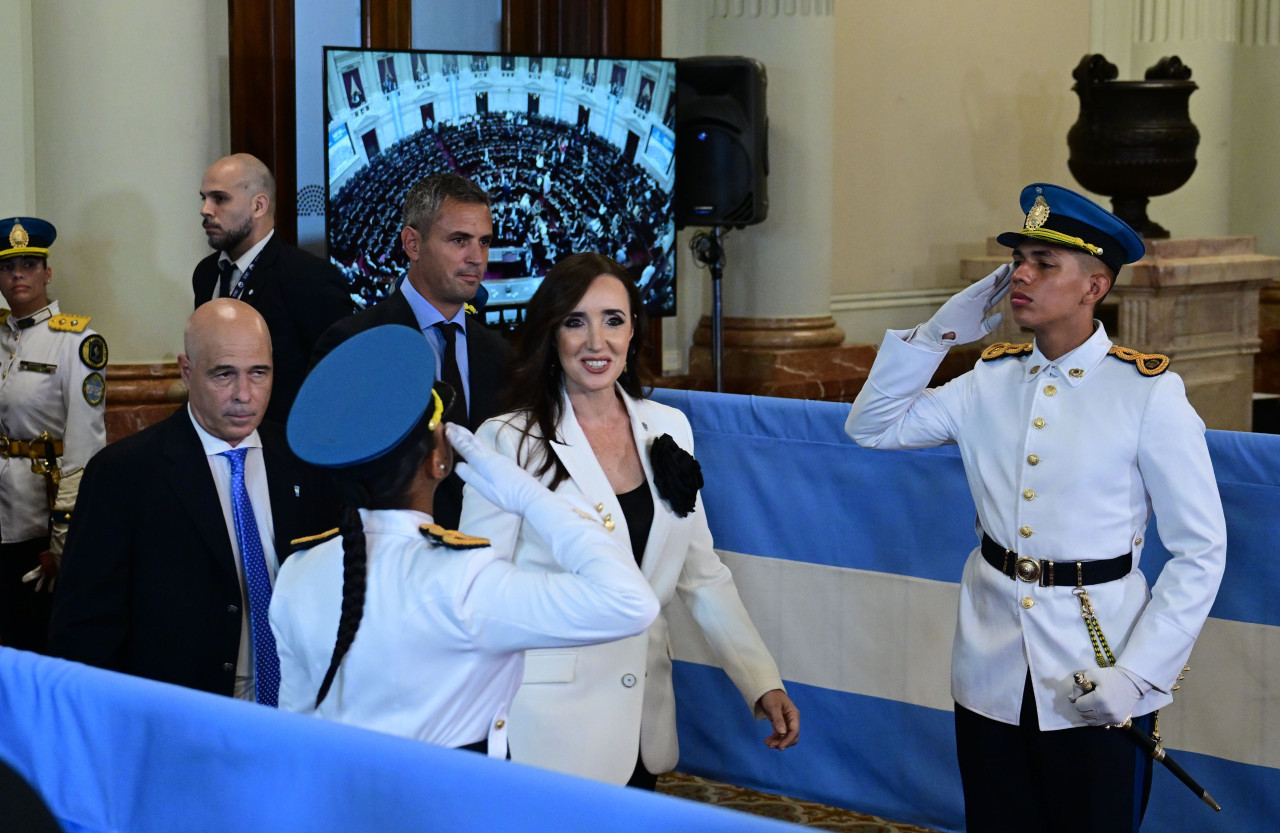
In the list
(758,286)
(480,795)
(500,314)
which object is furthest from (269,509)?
(758,286)

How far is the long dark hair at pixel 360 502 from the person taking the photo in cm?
183

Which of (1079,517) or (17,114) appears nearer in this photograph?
(1079,517)

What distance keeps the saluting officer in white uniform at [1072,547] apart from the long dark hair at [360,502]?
1.13 m

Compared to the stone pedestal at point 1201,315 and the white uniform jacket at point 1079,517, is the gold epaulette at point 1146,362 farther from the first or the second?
the stone pedestal at point 1201,315

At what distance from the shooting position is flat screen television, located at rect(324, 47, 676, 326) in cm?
547

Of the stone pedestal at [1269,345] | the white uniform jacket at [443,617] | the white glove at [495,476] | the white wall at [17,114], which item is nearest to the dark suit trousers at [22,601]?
the white wall at [17,114]

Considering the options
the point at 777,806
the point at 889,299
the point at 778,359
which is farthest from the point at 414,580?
the point at 889,299

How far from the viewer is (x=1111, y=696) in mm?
2318

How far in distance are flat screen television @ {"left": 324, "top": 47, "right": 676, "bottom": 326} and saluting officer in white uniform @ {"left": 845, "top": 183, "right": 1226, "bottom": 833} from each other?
3340 millimetres

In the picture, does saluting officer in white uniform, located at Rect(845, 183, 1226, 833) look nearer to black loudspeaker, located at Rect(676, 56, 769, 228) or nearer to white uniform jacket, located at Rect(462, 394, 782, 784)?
white uniform jacket, located at Rect(462, 394, 782, 784)

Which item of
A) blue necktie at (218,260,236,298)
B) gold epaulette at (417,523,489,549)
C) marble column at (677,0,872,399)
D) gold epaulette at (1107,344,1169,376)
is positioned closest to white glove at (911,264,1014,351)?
gold epaulette at (1107,344,1169,376)

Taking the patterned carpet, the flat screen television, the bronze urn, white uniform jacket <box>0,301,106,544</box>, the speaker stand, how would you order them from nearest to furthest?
the patterned carpet → white uniform jacket <box>0,301,106,544</box> → the flat screen television → the speaker stand → the bronze urn

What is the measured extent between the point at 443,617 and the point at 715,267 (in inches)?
204

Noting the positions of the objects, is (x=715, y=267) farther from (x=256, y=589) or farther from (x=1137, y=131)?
(x=256, y=589)
